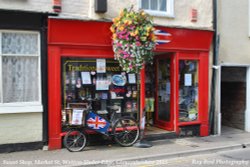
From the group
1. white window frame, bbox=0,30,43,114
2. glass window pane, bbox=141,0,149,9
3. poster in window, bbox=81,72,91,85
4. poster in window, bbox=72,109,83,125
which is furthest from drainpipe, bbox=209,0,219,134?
white window frame, bbox=0,30,43,114

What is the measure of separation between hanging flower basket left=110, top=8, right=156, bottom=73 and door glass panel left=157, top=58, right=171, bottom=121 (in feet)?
7.47

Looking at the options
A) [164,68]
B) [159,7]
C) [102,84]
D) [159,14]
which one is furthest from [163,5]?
[102,84]

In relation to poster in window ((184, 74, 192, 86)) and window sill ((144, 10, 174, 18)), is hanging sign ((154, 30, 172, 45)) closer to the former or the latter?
window sill ((144, 10, 174, 18))

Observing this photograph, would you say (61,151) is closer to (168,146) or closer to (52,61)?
(52,61)

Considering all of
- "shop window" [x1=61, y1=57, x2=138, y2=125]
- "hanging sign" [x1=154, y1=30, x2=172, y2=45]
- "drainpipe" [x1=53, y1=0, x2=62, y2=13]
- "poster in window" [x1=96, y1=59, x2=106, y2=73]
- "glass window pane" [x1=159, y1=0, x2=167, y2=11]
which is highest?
"glass window pane" [x1=159, y1=0, x2=167, y2=11]

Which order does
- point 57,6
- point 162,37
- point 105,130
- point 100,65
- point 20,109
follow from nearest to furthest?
1. point 20,109
2. point 57,6
3. point 105,130
4. point 100,65
5. point 162,37

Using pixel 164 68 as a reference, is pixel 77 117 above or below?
below

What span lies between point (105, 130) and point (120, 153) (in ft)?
2.58

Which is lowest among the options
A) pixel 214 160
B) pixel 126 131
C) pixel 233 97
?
pixel 214 160

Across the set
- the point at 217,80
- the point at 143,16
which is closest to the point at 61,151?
the point at 143,16

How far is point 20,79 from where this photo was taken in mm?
8641

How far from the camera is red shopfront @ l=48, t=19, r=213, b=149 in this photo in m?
8.74

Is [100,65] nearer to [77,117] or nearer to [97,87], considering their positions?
[97,87]

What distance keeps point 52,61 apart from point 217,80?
5.31m
